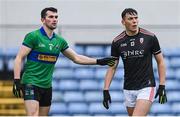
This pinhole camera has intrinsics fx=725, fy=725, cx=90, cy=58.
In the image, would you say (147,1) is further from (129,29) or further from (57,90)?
(129,29)

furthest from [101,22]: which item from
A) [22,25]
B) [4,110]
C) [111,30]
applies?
[4,110]

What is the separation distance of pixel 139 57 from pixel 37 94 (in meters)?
1.35

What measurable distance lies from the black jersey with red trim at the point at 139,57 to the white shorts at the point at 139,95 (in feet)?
0.16

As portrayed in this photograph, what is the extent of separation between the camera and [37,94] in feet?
29.5

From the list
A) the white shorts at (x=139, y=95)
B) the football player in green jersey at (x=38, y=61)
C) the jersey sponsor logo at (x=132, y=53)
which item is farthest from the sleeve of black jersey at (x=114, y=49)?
the football player in green jersey at (x=38, y=61)

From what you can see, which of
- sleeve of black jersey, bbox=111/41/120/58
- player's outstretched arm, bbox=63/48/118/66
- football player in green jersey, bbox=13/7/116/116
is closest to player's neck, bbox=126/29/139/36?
sleeve of black jersey, bbox=111/41/120/58

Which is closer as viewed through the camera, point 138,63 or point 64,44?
point 138,63

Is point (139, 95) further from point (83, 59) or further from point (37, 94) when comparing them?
point (37, 94)

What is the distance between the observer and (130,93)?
30.0ft

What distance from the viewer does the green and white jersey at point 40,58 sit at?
8.97 meters

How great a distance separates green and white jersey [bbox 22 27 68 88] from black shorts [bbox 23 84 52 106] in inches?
2.3

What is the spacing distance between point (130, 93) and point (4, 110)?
6.00 meters

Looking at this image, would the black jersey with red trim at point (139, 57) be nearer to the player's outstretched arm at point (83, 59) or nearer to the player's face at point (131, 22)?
the player's face at point (131, 22)

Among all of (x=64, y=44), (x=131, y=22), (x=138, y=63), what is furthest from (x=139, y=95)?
(x=64, y=44)
